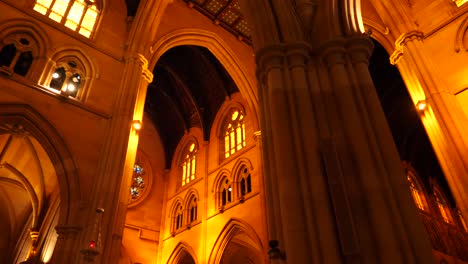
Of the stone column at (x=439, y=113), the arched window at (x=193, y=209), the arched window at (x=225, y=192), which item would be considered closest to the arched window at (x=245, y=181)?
the arched window at (x=225, y=192)

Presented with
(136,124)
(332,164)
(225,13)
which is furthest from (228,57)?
(332,164)

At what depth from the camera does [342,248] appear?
12.0 ft

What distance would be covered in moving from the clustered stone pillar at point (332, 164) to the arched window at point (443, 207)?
1875 centimetres

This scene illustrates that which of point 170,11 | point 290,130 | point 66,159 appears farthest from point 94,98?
point 290,130

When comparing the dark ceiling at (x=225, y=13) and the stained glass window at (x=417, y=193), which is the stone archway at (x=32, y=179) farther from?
the stained glass window at (x=417, y=193)

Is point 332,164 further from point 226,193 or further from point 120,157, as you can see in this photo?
point 226,193

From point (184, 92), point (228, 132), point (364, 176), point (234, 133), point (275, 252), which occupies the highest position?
point (184, 92)

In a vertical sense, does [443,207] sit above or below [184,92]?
below

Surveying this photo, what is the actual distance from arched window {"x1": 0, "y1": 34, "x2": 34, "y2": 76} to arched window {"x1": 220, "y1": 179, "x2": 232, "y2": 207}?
8.87 metres

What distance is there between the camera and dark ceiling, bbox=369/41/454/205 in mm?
16328

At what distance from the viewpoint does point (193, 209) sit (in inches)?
642

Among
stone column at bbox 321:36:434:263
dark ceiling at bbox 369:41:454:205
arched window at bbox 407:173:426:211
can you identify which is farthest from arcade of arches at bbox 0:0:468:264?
arched window at bbox 407:173:426:211

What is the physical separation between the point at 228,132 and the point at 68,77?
8.64m

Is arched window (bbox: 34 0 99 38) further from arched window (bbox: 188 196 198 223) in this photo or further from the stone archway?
arched window (bbox: 188 196 198 223)
